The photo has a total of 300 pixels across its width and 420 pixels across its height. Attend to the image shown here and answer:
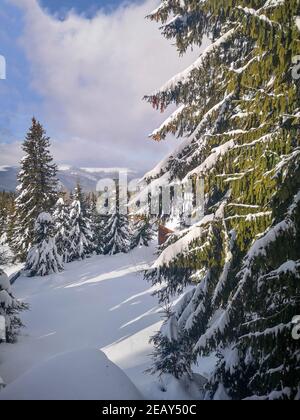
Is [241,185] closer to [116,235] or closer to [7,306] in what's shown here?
[7,306]

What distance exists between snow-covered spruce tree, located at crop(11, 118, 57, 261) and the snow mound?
70.6 feet

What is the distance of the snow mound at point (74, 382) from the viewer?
5.54 metres

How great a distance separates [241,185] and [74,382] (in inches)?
198

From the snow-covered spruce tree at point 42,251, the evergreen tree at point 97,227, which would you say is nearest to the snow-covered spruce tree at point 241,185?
the snow-covered spruce tree at point 42,251

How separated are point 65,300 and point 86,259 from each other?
15935 mm

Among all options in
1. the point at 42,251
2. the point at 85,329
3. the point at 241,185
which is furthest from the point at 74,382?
the point at 42,251

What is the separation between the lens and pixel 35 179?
27.1 meters

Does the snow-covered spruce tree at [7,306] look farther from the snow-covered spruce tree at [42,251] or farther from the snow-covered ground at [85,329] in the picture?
the snow-covered spruce tree at [42,251]

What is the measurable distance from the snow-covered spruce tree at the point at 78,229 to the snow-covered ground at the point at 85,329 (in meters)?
7.33

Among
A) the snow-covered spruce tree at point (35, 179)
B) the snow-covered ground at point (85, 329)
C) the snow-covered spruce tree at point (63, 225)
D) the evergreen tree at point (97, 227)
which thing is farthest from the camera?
the evergreen tree at point (97, 227)

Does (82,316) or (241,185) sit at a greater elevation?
(241,185)

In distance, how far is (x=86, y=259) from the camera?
37219 millimetres

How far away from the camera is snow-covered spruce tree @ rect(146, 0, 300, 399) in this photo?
4.50 metres
